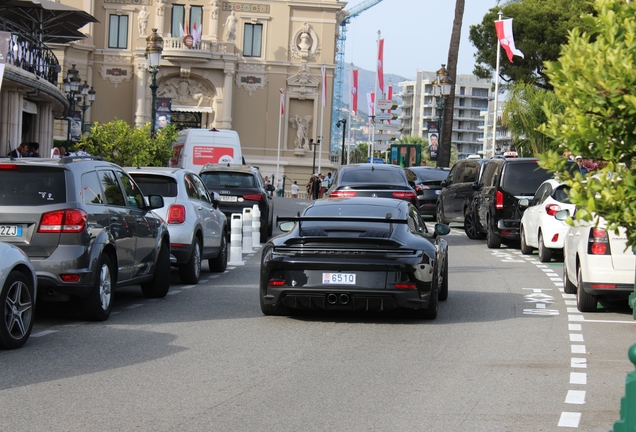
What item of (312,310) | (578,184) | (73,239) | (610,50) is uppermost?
(610,50)

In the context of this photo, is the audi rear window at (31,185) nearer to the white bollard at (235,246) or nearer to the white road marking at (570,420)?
the white road marking at (570,420)

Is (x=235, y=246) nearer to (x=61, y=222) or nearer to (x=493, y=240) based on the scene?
(x=493, y=240)

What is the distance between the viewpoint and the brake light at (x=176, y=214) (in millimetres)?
15492

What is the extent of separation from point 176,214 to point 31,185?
4.71 metres

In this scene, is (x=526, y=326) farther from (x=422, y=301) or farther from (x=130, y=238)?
(x=130, y=238)

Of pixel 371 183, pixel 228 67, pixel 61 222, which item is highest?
pixel 228 67

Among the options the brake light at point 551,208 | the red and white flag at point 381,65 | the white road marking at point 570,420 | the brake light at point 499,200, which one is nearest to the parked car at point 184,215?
the brake light at point 551,208

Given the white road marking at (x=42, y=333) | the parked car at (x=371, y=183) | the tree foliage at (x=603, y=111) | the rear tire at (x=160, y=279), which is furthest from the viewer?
the parked car at (x=371, y=183)

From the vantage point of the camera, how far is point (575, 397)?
802cm

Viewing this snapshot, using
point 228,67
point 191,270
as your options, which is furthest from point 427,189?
point 228,67

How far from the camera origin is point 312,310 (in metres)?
12.5

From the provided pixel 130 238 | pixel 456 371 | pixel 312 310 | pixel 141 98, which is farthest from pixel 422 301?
pixel 141 98

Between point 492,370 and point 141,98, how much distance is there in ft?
219

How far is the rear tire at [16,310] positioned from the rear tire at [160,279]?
379 centimetres
